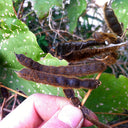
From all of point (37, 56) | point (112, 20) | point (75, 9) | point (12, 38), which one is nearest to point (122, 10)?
point (112, 20)

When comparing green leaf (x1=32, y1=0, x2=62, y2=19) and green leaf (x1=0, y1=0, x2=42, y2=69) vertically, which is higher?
green leaf (x1=32, y1=0, x2=62, y2=19)

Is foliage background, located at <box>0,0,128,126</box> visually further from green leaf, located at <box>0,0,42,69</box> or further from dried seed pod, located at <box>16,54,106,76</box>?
dried seed pod, located at <box>16,54,106,76</box>

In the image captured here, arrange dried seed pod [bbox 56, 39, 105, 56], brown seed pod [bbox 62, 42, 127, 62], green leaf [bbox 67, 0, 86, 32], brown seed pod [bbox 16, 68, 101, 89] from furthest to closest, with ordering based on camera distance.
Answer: green leaf [bbox 67, 0, 86, 32], dried seed pod [bbox 56, 39, 105, 56], brown seed pod [bbox 62, 42, 127, 62], brown seed pod [bbox 16, 68, 101, 89]

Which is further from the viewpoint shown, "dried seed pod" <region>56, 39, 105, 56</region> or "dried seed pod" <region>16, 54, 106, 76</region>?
"dried seed pod" <region>56, 39, 105, 56</region>

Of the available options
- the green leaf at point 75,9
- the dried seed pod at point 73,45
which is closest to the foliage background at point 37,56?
the green leaf at point 75,9

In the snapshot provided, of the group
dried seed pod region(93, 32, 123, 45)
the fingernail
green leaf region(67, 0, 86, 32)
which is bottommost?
the fingernail

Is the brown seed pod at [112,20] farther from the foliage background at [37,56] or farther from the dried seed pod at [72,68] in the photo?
the dried seed pod at [72,68]

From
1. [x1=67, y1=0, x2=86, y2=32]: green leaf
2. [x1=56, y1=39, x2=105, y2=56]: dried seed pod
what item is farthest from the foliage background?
[x1=56, y1=39, x2=105, y2=56]: dried seed pod
